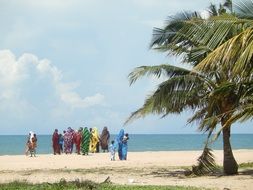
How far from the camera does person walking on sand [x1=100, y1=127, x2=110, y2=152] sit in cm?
3344

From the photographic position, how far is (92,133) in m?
32.1

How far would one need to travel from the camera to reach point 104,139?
112 ft

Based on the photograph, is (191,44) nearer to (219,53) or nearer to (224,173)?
(224,173)

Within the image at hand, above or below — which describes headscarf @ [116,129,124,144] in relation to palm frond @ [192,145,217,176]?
above

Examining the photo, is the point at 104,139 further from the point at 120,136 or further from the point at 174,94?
the point at 174,94

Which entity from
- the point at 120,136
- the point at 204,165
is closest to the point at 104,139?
the point at 120,136

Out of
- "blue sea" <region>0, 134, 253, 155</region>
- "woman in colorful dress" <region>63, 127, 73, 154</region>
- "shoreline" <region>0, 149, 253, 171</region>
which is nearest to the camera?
"shoreline" <region>0, 149, 253, 171</region>

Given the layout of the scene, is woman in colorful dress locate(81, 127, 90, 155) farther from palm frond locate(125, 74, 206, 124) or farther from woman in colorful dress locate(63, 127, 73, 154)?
palm frond locate(125, 74, 206, 124)

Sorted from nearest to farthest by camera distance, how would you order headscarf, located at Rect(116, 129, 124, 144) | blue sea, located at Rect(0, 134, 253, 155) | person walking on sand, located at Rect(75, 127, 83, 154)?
headscarf, located at Rect(116, 129, 124, 144)
person walking on sand, located at Rect(75, 127, 83, 154)
blue sea, located at Rect(0, 134, 253, 155)

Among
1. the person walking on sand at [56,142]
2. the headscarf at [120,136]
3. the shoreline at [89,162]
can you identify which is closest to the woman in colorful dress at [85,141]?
the shoreline at [89,162]

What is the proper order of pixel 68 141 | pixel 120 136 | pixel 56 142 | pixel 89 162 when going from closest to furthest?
pixel 89 162
pixel 120 136
pixel 68 141
pixel 56 142

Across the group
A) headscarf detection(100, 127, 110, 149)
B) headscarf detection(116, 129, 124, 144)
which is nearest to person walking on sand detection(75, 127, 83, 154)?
headscarf detection(100, 127, 110, 149)

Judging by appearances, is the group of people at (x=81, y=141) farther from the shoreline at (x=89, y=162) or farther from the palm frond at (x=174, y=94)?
the palm frond at (x=174, y=94)

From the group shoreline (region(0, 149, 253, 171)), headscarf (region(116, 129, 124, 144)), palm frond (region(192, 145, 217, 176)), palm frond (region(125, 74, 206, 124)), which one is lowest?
palm frond (region(192, 145, 217, 176))
